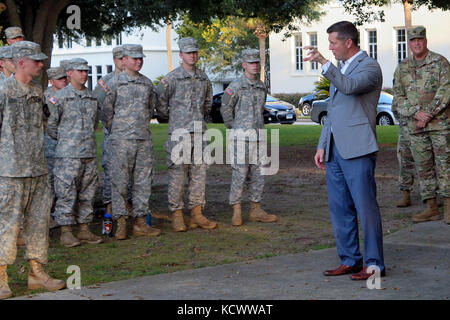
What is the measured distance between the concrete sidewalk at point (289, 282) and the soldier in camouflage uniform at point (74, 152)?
234cm

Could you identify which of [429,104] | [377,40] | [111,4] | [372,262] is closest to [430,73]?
[429,104]

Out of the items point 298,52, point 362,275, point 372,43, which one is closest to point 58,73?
point 362,275

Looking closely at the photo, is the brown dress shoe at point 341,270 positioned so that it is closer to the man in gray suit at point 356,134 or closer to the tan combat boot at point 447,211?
the man in gray suit at point 356,134

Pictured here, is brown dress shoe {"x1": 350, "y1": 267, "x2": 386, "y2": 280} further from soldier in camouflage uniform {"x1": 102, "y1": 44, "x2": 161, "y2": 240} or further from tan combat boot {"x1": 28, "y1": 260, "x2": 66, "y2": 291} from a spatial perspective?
soldier in camouflage uniform {"x1": 102, "y1": 44, "x2": 161, "y2": 240}

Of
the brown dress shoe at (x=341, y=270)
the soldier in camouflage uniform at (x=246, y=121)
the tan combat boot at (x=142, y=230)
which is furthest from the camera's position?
the soldier in camouflage uniform at (x=246, y=121)

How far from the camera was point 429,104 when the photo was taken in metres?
9.58

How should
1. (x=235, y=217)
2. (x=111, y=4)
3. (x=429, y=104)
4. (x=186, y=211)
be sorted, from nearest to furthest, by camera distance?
(x=429, y=104)
(x=235, y=217)
(x=186, y=211)
(x=111, y=4)

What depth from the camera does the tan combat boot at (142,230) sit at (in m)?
9.70

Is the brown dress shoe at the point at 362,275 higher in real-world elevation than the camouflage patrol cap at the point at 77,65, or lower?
lower

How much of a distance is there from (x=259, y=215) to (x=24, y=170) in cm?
426

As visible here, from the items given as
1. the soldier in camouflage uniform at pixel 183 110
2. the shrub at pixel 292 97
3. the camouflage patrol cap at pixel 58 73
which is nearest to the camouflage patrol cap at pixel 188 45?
the soldier in camouflage uniform at pixel 183 110

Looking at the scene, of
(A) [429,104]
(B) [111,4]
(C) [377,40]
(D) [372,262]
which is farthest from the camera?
(C) [377,40]

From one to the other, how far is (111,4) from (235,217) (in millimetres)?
9483
